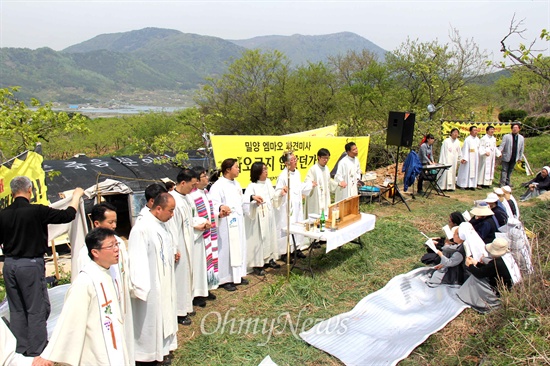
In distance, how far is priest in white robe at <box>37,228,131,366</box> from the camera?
2924mm

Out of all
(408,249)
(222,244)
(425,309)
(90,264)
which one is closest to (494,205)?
(408,249)

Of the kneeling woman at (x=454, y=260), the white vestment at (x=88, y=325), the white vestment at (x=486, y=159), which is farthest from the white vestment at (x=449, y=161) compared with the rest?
the white vestment at (x=88, y=325)

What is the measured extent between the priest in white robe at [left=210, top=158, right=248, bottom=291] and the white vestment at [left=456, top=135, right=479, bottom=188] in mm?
8798

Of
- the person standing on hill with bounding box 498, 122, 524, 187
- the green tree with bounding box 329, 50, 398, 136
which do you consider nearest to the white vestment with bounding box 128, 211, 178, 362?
the person standing on hill with bounding box 498, 122, 524, 187

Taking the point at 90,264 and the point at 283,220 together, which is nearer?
the point at 90,264

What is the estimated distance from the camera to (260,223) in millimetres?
6766

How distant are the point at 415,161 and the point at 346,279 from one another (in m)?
5.63

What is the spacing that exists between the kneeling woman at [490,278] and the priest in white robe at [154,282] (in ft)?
12.1

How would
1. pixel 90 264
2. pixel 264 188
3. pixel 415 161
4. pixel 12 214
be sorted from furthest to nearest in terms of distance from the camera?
pixel 415 161
pixel 264 188
pixel 12 214
pixel 90 264

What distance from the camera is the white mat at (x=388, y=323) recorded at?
4.43m

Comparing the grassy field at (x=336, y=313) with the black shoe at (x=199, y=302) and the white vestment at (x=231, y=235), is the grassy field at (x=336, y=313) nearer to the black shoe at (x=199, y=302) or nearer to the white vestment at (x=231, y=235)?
the black shoe at (x=199, y=302)

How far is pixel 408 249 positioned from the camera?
297 inches

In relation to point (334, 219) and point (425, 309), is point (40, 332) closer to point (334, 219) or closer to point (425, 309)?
point (334, 219)

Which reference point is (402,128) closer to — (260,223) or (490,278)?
(260,223)
